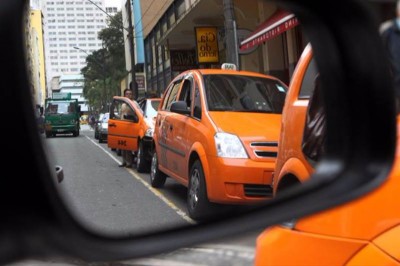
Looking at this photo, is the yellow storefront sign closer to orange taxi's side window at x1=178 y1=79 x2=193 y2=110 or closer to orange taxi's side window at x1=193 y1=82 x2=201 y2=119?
orange taxi's side window at x1=178 y1=79 x2=193 y2=110

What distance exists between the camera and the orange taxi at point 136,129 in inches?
410

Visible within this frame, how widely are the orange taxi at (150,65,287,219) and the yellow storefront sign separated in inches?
331

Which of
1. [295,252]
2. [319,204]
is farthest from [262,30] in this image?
[319,204]

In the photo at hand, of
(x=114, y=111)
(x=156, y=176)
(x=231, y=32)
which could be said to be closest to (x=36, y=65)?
(x=156, y=176)

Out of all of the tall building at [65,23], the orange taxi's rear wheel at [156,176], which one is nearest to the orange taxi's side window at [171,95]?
the orange taxi's rear wheel at [156,176]

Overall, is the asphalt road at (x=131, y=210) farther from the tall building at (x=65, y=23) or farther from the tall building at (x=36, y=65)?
the tall building at (x=65, y=23)

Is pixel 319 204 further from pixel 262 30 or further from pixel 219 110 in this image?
pixel 262 30

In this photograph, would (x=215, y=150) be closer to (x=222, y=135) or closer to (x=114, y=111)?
(x=222, y=135)

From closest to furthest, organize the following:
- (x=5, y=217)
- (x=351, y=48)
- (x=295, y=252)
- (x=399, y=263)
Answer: (x=5, y=217), (x=351, y=48), (x=399, y=263), (x=295, y=252)

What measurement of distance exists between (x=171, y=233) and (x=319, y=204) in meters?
0.50

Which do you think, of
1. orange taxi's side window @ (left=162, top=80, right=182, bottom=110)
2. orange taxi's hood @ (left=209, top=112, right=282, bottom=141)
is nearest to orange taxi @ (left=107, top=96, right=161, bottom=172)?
orange taxi's side window @ (left=162, top=80, right=182, bottom=110)

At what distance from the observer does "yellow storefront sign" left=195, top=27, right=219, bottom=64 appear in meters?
15.9

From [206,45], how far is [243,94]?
1004cm

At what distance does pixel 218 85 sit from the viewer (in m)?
6.46
